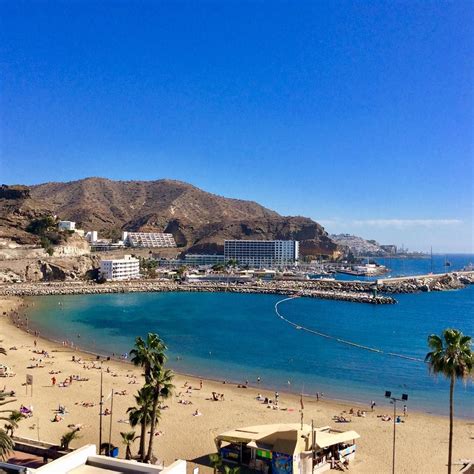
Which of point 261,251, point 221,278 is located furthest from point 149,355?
point 261,251

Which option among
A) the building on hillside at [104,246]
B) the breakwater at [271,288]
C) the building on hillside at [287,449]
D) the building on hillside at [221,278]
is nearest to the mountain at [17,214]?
the breakwater at [271,288]

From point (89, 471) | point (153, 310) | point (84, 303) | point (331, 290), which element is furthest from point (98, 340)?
point (331, 290)

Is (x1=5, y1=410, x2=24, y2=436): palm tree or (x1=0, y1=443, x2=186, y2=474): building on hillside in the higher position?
(x1=0, y1=443, x2=186, y2=474): building on hillside

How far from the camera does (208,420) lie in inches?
997

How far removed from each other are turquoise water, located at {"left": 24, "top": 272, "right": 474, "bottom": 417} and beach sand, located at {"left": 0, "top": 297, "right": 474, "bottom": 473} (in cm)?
318

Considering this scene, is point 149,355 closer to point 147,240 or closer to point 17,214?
point 17,214

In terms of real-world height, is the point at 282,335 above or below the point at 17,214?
below

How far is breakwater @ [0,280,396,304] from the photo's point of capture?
8375cm

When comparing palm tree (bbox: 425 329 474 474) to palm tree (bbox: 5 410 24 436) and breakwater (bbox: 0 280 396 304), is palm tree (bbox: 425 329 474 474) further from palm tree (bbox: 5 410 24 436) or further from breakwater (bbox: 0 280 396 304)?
breakwater (bbox: 0 280 396 304)

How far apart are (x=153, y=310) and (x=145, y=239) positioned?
116m

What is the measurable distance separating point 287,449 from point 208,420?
8610 millimetres

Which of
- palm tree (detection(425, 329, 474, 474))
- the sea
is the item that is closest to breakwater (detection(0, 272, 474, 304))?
the sea

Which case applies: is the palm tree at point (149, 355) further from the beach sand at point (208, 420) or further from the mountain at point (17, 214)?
A: the mountain at point (17, 214)

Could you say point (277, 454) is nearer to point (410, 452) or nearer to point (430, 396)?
point (410, 452)
